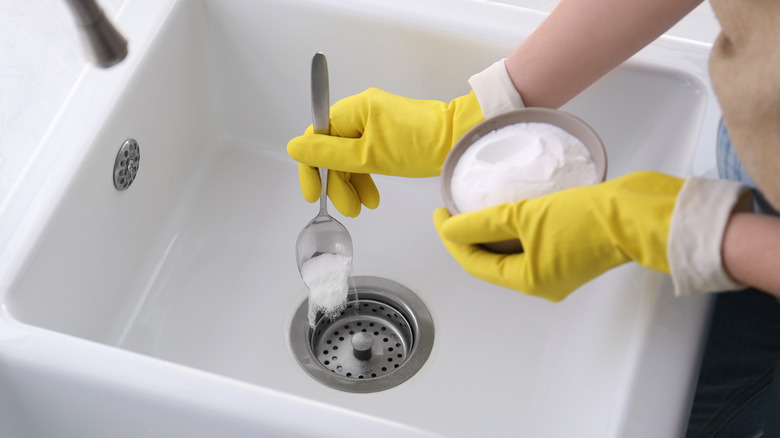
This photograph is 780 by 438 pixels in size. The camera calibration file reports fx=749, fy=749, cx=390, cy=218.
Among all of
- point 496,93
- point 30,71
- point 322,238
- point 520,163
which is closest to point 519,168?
point 520,163

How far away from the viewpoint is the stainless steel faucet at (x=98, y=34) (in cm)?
36

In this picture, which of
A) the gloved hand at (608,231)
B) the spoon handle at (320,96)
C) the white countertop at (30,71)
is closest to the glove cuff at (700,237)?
the gloved hand at (608,231)

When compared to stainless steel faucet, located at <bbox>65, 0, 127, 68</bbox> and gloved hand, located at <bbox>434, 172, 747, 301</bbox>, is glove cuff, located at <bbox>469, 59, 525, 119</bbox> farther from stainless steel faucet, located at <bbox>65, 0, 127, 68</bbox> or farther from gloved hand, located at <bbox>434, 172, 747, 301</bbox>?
stainless steel faucet, located at <bbox>65, 0, 127, 68</bbox>

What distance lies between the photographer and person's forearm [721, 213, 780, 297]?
0.47 m

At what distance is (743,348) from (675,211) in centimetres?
28

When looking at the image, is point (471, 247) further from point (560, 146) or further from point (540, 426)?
point (540, 426)

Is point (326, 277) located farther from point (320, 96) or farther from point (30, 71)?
point (30, 71)

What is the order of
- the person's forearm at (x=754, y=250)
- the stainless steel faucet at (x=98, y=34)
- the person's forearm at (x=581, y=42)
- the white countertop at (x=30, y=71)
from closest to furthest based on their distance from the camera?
the stainless steel faucet at (x=98, y=34) → the person's forearm at (x=754, y=250) → the person's forearm at (x=581, y=42) → the white countertop at (x=30, y=71)

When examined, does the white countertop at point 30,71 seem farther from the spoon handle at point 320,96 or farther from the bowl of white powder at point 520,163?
the bowl of white powder at point 520,163

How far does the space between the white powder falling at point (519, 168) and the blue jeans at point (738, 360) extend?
0.40 feet

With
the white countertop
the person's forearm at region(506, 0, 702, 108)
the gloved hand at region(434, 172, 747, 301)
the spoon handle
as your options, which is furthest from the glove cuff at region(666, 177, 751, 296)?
the white countertop

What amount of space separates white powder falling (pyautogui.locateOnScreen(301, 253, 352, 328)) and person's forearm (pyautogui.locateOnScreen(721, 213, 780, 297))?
371mm

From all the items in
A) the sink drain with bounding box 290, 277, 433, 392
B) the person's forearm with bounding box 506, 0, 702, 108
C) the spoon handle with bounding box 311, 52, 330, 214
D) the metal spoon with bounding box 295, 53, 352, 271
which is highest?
the person's forearm with bounding box 506, 0, 702, 108

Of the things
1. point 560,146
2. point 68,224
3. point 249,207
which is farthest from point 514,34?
point 68,224
